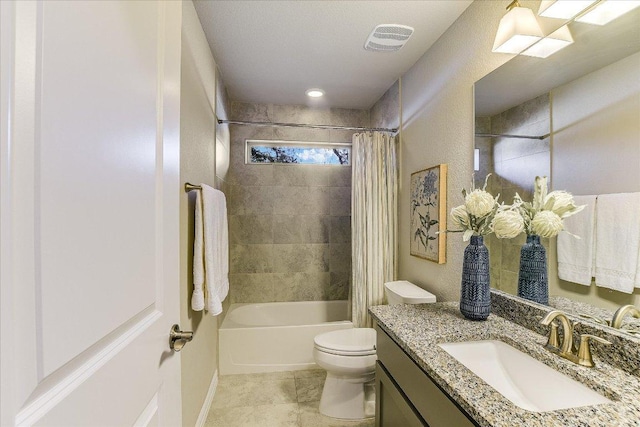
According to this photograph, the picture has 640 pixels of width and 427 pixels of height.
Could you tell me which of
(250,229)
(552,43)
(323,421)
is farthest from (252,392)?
(552,43)

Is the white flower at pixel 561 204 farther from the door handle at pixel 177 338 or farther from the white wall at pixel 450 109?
the door handle at pixel 177 338

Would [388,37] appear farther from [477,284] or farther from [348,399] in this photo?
[348,399]

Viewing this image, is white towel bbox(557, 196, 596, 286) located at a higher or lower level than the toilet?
higher

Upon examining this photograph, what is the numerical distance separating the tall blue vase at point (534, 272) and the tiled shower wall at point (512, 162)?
0.09 ft

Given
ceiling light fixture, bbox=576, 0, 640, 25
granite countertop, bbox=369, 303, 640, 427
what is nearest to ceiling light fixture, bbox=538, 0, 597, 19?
ceiling light fixture, bbox=576, 0, 640, 25

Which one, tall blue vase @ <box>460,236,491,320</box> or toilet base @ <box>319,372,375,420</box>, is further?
toilet base @ <box>319,372,375,420</box>

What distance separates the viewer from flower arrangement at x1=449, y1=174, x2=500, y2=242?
129cm

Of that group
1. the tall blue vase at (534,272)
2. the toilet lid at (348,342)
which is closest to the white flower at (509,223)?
the tall blue vase at (534,272)

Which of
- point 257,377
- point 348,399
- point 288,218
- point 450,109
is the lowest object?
point 257,377

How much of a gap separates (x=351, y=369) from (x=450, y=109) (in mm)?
1695

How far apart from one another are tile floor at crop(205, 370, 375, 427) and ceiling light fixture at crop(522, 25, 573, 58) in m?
2.20

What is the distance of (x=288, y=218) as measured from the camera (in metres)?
3.24

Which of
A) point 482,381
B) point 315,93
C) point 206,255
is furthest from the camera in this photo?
point 315,93

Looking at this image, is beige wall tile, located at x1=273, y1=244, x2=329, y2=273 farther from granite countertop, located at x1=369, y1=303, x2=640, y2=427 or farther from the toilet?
granite countertop, located at x1=369, y1=303, x2=640, y2=427
